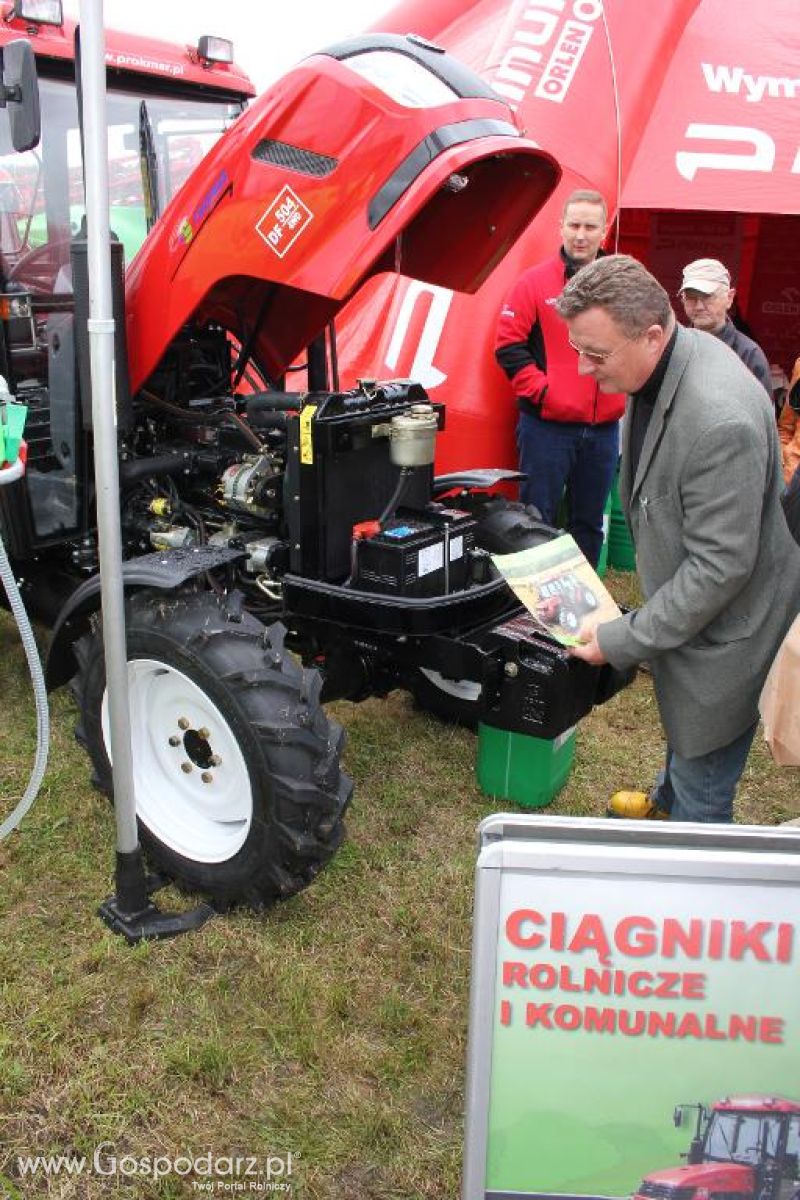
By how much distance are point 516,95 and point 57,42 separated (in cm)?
334

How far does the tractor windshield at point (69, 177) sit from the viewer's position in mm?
3291

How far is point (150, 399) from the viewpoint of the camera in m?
3.52

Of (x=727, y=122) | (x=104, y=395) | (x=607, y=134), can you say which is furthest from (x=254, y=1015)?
(x=727, y=122)

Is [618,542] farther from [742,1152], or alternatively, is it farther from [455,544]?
[742,1152]

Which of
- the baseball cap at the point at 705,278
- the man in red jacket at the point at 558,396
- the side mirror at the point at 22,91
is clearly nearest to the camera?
the side mirror at the point at 22,91

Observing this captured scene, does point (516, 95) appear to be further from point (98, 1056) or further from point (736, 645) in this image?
point (98, 1056)

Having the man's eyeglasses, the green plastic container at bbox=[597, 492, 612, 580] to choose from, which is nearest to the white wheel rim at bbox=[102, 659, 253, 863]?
the man's eyeglasses

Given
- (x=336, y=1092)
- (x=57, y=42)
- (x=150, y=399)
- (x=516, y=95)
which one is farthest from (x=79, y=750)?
(x=516, y=95)

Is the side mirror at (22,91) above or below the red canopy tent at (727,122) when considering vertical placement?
below

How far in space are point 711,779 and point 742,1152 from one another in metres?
1.19

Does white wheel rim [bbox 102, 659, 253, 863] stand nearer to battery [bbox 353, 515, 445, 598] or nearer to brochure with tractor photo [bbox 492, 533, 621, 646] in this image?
battery [bbox 353, 515, 445, 598]

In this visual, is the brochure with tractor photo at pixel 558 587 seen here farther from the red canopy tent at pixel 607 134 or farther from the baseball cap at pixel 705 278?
the red canopy tent at pixel 607 134

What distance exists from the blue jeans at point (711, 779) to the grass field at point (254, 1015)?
0.73m

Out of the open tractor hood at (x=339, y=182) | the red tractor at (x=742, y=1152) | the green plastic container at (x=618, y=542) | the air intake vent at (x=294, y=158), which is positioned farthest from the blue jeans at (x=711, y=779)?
the green plastic container at (x=618, y=542)
